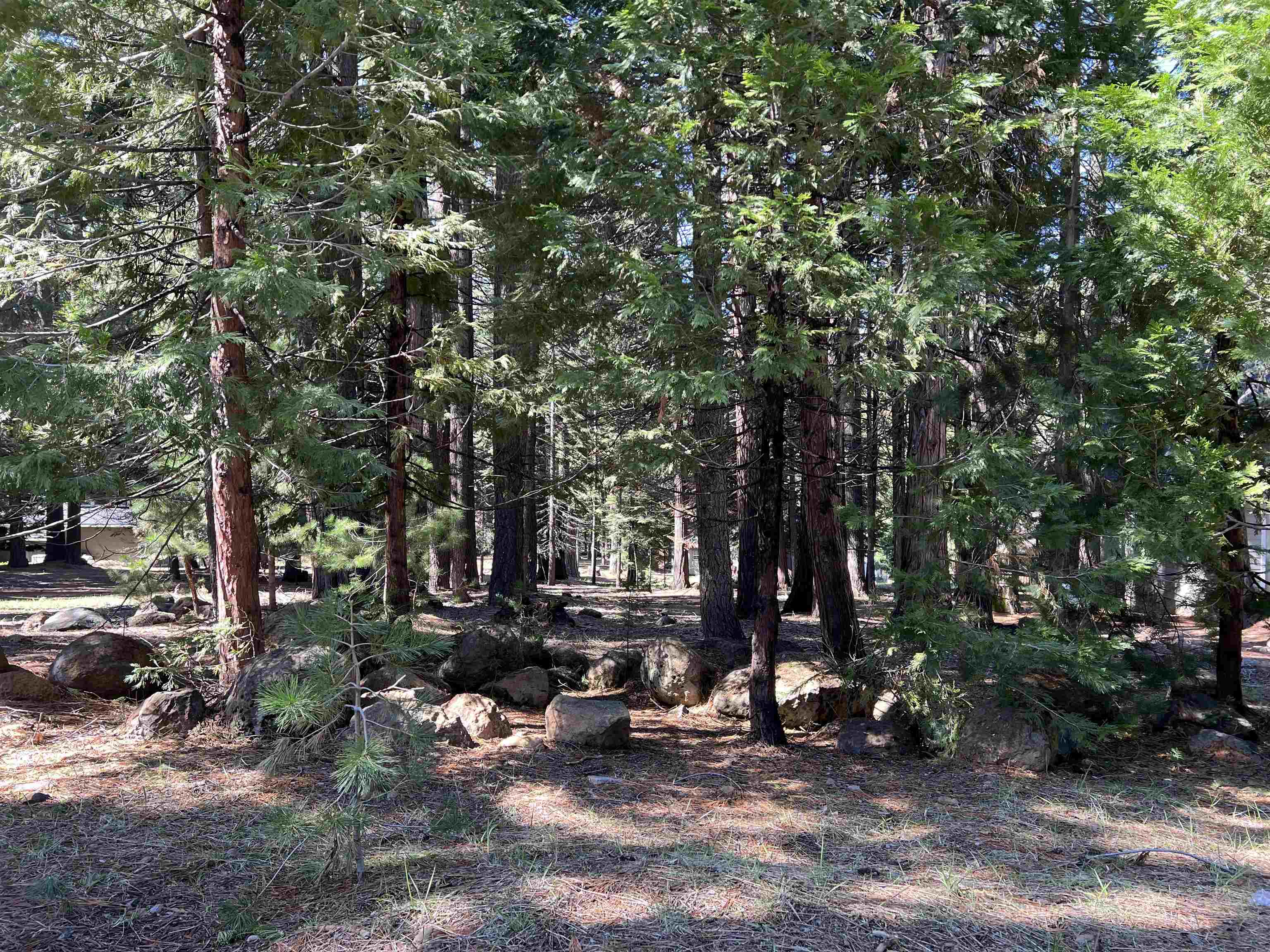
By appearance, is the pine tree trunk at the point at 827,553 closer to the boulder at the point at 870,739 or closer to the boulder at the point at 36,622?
the boulder at the point at 870,739

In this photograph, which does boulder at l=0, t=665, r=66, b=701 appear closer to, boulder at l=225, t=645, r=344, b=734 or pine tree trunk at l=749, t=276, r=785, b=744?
boulder at l=225, t=645, r=344, b=734

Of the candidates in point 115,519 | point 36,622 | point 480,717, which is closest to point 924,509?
point 480,717

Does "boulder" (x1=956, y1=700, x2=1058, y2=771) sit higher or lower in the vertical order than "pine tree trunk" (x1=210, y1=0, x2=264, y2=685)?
lower

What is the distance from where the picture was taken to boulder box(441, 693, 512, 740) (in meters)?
7.08

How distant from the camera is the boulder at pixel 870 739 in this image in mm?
7230

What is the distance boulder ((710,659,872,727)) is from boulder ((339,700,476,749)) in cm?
272

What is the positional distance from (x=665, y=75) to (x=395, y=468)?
502cm

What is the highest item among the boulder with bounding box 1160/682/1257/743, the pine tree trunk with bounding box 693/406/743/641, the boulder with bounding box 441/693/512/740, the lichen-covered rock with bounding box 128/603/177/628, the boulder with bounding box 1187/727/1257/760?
the pine tree trunk with bounding box 693/406/743/641

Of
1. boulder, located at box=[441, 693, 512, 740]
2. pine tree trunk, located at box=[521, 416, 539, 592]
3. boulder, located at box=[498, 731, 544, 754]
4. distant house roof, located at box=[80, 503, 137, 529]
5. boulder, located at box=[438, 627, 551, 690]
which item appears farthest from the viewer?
pine tree trunk, located at box=[521, 416, 539, 592]

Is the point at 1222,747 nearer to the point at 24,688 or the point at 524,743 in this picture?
the point at 524,743

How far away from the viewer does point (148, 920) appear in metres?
3.76

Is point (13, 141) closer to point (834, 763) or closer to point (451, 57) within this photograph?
point (451, 57)

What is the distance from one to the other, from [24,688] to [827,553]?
7.78 m

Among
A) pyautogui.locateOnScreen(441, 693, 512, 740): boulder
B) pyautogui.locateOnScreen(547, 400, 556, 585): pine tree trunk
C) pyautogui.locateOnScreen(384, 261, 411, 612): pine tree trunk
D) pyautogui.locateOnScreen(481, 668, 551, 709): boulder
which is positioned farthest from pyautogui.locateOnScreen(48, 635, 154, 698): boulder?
pyautogui.locateOnScreen(547, 400, 556, 585): pine tree trunk
